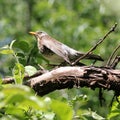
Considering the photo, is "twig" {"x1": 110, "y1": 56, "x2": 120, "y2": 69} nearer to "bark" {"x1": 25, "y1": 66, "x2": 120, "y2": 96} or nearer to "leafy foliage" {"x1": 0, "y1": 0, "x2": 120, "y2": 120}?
"bark" {"x1": 25, "y1": 66, "x2": 120, "y2": 96}

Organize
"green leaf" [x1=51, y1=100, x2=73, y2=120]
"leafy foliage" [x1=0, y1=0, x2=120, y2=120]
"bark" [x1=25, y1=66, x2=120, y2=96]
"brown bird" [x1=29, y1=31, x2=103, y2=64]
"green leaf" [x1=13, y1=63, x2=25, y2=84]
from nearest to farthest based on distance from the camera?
"green leaf" [x1=51, y1=100, x2=73, y2=120] < "leafy foliage" [x1=0, y1=0, x2=120, y2=120] < "green leaf" [x1=13, y1=63, x2=25, y2=84] < "bark" [x1=25, y1=66, x2=120, y2=96] < "brown bird" [x1=29, y1=31, x2=103, y2=64]

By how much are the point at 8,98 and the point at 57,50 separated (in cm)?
286

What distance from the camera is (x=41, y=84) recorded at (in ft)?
8.30

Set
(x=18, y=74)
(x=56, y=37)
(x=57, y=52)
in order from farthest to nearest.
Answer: (x=56, y=37), (x=57, y=52), (x=18, y=74)

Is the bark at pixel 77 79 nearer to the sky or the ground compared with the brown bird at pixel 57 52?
nearer to the sky

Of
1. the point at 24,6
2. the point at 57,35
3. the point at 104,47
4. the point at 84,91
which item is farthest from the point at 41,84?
the point at 24,6

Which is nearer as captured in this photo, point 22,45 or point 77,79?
point 77,79

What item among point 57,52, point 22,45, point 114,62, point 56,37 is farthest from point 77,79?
point 56,37

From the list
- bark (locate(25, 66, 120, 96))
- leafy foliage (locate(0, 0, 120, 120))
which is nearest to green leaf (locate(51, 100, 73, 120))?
leafy foliage (locate(0, 0, 120, 120))

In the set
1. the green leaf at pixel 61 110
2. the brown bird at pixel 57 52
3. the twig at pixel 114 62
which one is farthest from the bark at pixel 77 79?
the green leaf at pixel 61 110

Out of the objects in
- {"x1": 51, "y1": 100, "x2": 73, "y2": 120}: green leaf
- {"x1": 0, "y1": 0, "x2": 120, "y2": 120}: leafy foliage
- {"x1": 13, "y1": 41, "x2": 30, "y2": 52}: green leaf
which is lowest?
{"x1": 0, "y1": 0, "x2": 120, "y2": 120}: leafy foliage

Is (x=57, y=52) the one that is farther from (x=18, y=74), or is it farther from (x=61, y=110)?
(x=61, y=110)

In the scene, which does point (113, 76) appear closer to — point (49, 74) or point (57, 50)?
point (49, 74)

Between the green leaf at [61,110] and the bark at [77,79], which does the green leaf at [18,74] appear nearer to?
the bark at [77,79]
